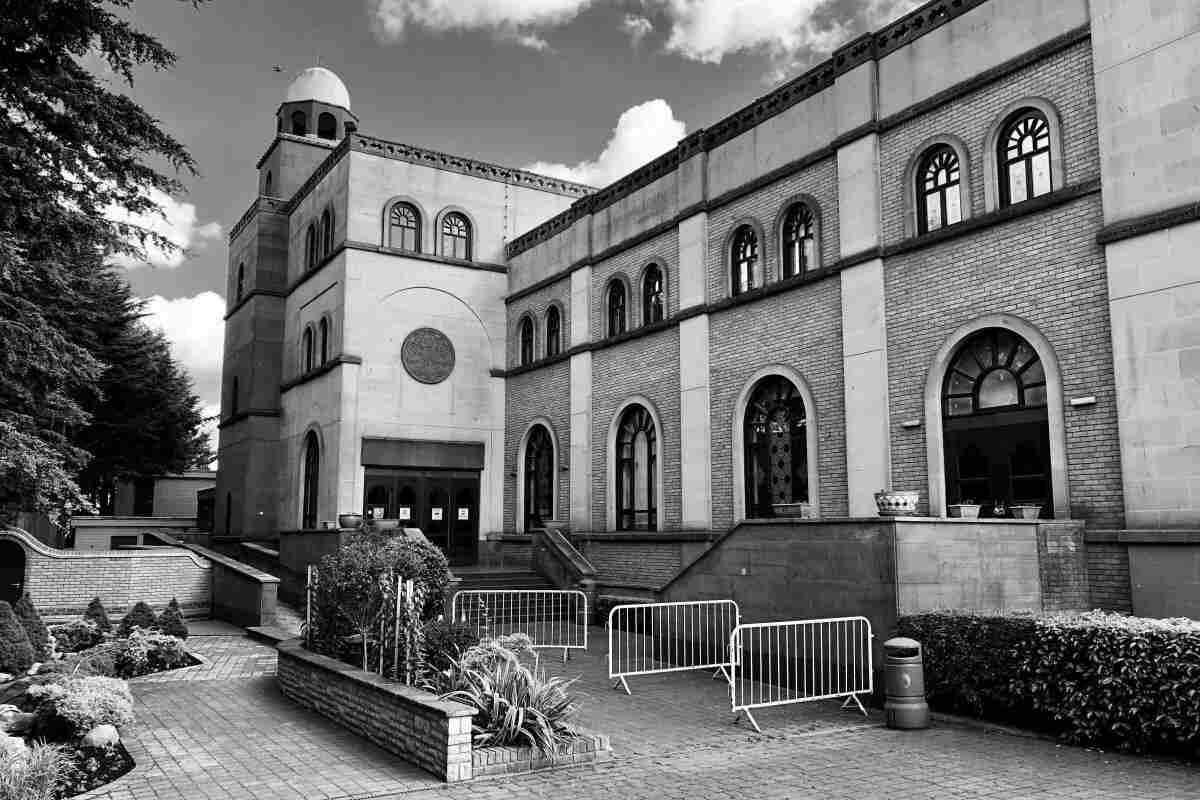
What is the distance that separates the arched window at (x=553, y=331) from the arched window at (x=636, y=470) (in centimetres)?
386

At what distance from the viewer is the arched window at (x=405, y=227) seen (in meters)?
26.1

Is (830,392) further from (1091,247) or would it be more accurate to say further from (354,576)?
(354,576)

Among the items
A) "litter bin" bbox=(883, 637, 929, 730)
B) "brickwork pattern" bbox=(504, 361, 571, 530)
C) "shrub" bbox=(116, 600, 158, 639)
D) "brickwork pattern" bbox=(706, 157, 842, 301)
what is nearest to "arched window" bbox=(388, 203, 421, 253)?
"brickwork pattern" bbox=(504, 361, 571, 530)

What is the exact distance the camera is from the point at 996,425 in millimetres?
13875

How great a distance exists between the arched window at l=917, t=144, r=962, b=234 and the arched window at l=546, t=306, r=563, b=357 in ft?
38.1

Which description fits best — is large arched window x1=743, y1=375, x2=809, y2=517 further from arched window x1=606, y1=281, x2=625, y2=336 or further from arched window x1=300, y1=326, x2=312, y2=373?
arched window x1=300, y1=326, x2=312, y2=373

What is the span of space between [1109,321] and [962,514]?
3194 mm

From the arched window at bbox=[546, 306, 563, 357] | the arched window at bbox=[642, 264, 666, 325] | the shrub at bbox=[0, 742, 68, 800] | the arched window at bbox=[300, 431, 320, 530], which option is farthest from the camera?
the arched window at bbox=[300, 431, 320, 530]

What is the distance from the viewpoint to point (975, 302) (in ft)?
47.1

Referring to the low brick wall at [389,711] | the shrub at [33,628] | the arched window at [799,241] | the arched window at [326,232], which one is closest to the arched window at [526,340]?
the arched window at [326,232]

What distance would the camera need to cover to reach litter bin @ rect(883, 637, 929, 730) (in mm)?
10086

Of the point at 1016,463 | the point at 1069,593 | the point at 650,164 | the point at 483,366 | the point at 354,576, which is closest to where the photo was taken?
the point at 354,576

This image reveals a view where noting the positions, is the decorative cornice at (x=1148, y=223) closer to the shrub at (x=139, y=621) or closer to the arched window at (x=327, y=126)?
the shrub at (x=139, y=621)

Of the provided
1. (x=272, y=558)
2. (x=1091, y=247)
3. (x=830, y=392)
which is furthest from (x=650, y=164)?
(x=272, y=558)
